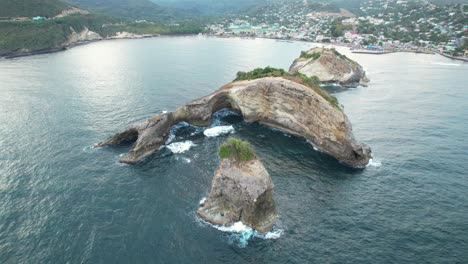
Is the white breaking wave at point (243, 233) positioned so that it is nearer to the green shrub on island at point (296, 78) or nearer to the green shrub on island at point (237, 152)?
the green shrub on island at point (237, 152)

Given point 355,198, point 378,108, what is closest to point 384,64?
point 378,108

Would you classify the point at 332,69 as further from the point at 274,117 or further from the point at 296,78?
the point at 274,117

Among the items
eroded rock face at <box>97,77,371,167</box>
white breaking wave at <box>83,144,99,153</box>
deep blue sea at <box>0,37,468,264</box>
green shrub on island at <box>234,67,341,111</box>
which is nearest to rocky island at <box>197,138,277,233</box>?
deep blue sea at <box>0,37,468,264</box>

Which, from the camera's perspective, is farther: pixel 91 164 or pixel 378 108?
pixel 378 108

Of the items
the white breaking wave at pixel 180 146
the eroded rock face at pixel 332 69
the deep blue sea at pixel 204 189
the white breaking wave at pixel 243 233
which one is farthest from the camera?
the eroded rock face at pixel 332 69

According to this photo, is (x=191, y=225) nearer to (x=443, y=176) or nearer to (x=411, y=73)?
(x=443, y=176)

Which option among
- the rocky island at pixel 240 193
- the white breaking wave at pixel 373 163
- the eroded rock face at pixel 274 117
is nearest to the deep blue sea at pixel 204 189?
the white breaking wave at pixel 373 163
